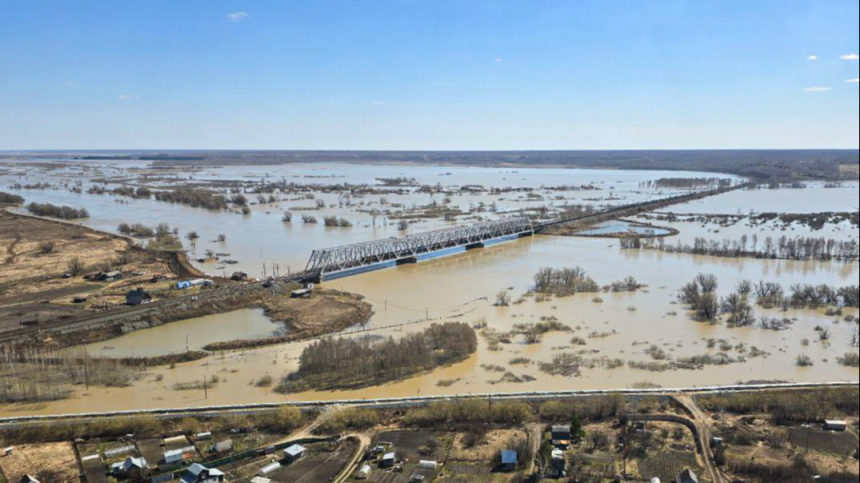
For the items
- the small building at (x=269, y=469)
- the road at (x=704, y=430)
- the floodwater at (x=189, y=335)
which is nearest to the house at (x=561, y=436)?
the road at (x=704, y=430)

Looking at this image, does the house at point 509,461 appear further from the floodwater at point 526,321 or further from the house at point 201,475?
the house at point 201,475

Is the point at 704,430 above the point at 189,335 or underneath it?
above

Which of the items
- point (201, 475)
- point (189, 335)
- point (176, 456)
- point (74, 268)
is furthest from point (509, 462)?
point (74, 268)

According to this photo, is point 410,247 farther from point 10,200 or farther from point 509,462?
point 10,200

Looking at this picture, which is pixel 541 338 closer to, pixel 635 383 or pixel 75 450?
pixel 635 383

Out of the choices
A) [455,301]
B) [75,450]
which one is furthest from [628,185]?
A: [75,450]

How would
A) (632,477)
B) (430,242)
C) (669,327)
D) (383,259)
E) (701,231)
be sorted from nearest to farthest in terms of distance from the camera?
(632,477), (669,327), (383,259), (430,242), (701,231)

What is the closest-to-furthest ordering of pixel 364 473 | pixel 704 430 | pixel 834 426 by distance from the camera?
pixel 364 473 < pixel 834 426 < pixel 704 430

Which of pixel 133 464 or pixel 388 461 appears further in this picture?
pixel 388 461
